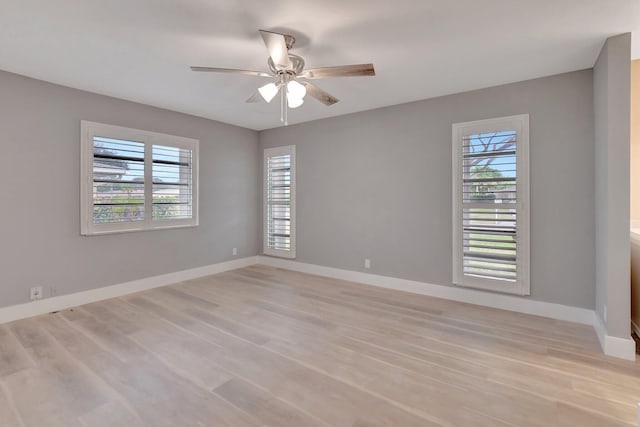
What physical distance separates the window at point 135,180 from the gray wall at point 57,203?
101 mm

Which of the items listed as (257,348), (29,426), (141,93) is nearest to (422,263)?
(257,348)

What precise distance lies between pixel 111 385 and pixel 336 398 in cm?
153

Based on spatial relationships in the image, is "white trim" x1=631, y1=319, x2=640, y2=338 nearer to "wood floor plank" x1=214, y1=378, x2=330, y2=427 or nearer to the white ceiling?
the white ceiling

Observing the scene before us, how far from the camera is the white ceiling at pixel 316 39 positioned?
2.13 meters

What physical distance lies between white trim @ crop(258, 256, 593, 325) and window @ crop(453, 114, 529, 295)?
13 centimetres

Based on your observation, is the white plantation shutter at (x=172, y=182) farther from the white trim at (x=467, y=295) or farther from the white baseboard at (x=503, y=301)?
the white baseboard at (x=503, y=301)

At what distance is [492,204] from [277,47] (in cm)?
284

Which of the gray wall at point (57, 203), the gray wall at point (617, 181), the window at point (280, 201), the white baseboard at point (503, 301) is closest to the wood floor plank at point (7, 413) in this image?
the gray wall at point (57, 203)

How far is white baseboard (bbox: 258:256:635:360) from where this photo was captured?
2520mm

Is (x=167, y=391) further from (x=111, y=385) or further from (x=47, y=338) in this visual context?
(x=47, y=338)

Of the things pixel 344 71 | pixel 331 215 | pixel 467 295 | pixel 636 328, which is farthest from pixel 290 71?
pixel 636 328

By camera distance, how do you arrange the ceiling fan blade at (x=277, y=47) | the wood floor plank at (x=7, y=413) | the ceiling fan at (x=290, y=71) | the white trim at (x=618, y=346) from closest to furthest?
1. the wood floor plank at (x=7, y=413)
2. the ceiling fan blade at (x=277, y=47)
3. the ceiling fan at (x=290, y=71)
4. the white trim at (x=618, y=346)

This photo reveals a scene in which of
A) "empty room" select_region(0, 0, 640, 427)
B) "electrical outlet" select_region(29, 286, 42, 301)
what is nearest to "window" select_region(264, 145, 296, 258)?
"empty room" select_region(0, 0, 640, 427)

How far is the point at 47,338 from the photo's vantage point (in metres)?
2.84
